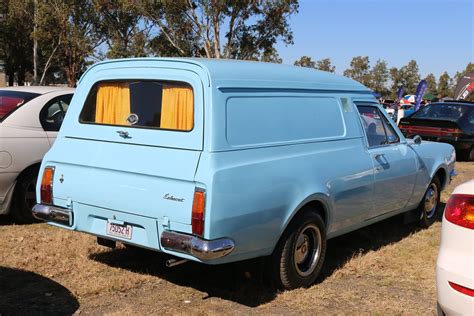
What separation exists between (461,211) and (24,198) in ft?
15.8

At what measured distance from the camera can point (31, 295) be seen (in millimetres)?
4309

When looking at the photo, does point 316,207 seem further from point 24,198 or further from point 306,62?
point 306,62

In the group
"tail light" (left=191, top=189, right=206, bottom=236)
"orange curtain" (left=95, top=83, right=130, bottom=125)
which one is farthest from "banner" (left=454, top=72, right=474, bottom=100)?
"tail light" (left=191, top=189, right=206, bottom=236)

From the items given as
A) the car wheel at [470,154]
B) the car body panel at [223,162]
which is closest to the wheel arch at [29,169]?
the car body panel at [223,162]

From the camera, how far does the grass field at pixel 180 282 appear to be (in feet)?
14.0

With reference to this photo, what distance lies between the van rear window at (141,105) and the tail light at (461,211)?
6.07ft

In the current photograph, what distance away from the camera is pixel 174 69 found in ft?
13.8

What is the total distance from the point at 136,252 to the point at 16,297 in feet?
4.65

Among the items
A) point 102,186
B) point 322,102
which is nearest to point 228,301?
point 102,186

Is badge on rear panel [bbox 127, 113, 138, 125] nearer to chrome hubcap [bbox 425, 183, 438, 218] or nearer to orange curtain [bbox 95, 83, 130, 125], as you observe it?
orange curtain [bbox 95, 83, 130, 125]

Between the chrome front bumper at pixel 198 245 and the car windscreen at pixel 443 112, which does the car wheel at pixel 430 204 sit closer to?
the chrome front bumper at pixel 198 245

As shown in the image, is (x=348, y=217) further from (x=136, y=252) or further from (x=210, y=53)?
(x=210, y=53)

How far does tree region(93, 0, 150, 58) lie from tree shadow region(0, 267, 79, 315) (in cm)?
2555

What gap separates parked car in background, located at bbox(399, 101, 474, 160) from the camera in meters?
13.8
